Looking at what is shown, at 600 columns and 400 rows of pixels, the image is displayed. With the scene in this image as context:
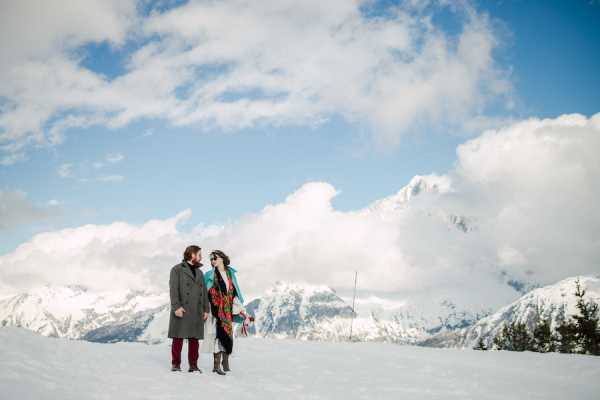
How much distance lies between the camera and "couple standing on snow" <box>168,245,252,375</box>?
10258 millimetres

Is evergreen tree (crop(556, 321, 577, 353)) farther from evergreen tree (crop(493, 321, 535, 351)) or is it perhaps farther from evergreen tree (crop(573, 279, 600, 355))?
evergreen tree (crop(493, 321, 535, 351))

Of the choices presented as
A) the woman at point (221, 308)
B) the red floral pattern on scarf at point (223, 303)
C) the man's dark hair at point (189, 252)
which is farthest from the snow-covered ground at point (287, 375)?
the man's dark hair at point (189, 252)

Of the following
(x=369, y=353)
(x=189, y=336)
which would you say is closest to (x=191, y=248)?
(x=189, y=336)

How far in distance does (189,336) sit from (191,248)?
5.84ft

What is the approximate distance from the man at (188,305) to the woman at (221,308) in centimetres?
20

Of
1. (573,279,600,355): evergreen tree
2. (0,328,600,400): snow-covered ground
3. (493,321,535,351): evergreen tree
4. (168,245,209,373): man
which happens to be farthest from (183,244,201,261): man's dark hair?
(493,321,535,351): evergreen tree

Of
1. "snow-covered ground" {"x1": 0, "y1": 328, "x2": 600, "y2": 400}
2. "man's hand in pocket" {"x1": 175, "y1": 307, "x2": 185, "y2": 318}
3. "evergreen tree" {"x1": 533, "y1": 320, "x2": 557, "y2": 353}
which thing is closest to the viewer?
"snow-covered ground" {"x1": 0, "y1": 328, "x2": 600, "y2": 400}

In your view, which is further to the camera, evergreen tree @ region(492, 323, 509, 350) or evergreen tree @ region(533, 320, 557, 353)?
evergreen tree @ region(492, 323, 509, 350)

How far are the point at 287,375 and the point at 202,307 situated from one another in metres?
2.54

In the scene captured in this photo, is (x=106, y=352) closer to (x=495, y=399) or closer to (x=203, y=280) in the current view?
(x=203, y=280)

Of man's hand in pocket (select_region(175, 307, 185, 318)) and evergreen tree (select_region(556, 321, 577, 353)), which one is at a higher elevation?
man's hand in pocket (select_region(175, 307, 185, 318))

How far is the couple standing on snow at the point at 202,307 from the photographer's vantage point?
33.7 ft

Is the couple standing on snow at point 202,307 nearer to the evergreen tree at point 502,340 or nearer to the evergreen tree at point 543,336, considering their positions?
the evergreen tree at point 543,336

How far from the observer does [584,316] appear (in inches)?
1581
